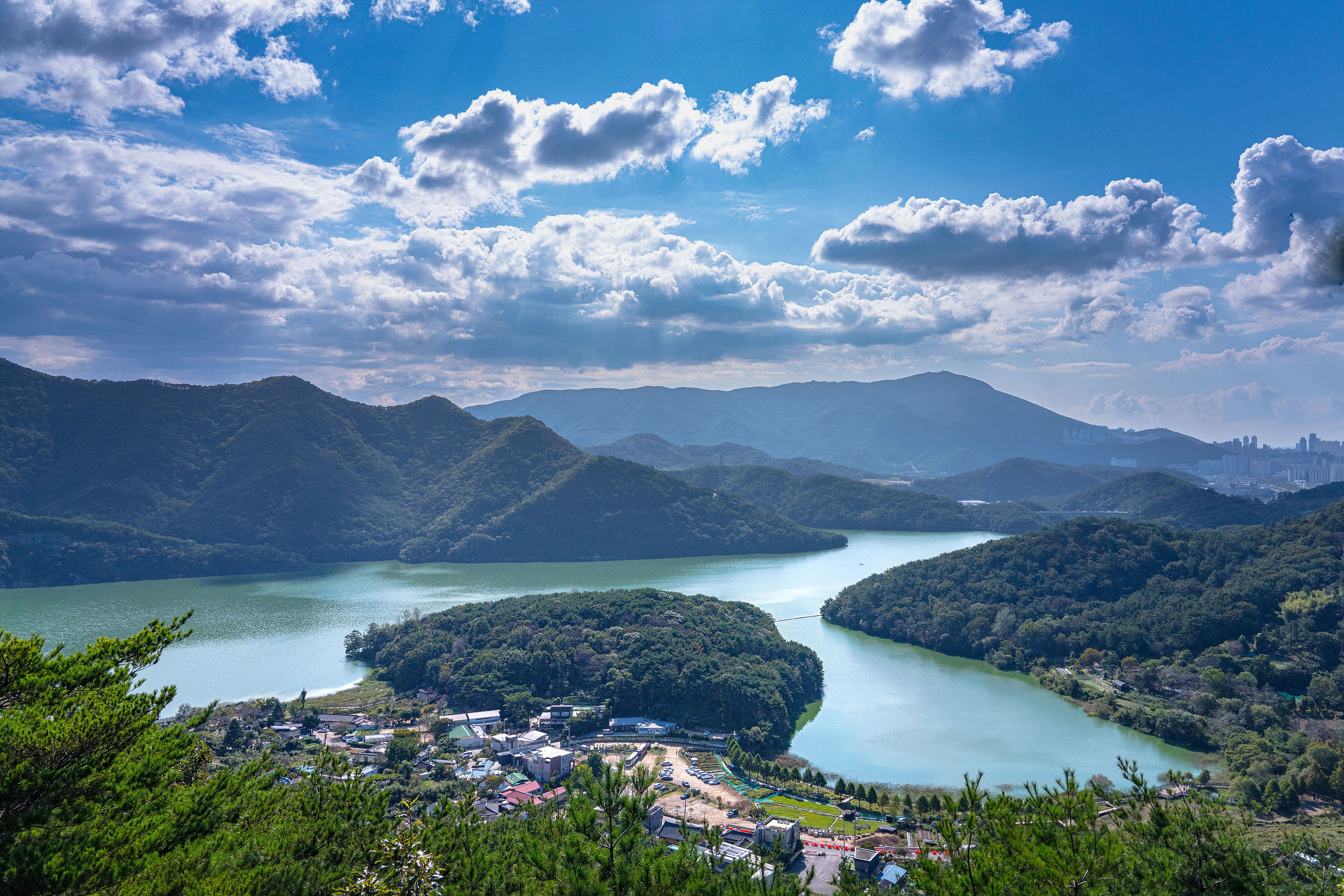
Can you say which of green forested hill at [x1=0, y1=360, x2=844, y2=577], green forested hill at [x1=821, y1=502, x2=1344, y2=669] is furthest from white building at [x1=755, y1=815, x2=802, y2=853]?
green forested hill at [x1=0, y1=360, x2=844, y2=577]

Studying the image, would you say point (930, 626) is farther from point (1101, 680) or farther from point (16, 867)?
point (16, 867)

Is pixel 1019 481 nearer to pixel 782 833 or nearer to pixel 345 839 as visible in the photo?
pixel 782 833

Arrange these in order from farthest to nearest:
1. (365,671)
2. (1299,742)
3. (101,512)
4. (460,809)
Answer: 1. (101,512)
2. (365,671)
3. (1299,742)
4. (460,809)

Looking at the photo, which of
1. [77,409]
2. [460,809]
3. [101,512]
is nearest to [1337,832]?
[460,809]

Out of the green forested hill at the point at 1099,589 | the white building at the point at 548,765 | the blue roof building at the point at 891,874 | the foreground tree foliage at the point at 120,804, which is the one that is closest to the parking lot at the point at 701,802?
the white building at the point at 548,765

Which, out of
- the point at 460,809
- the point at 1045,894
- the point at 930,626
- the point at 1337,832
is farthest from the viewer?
the point at 930,626

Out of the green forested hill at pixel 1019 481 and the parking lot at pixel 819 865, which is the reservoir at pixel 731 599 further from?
the green forested hill at pixel 1019 481

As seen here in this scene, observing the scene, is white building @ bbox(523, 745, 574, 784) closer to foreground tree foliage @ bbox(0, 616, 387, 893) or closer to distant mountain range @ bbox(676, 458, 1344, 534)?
foreground tree foliage @ bbox(0, 616, 387, 893)
